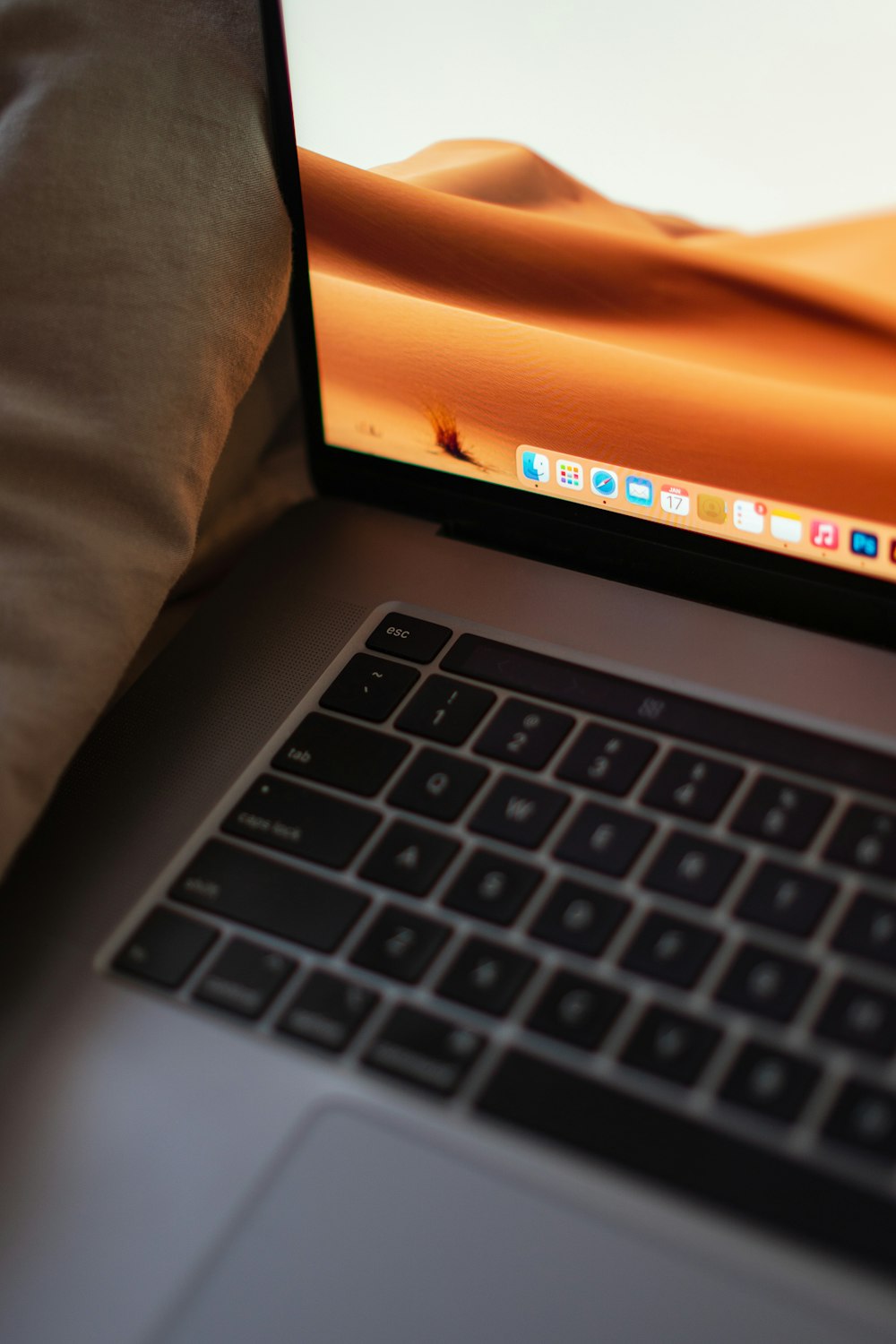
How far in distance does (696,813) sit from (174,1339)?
0.71 ft

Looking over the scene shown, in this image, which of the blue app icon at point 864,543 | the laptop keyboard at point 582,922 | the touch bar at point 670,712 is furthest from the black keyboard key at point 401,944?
the blue app icon at point 864,543

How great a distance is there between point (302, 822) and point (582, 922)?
0.11m

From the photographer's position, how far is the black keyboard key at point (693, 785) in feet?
1.30

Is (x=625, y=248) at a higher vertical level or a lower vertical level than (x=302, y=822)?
higher

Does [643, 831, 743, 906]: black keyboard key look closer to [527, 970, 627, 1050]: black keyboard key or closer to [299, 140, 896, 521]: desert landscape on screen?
[527, 970, 627, 1050]: black keyboard key

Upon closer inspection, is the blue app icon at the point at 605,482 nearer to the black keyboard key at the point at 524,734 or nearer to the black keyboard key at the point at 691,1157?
the black keyboard key at the point at 524,734

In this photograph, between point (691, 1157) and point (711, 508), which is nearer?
point (691, 1157)

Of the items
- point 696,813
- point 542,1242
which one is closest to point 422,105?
point 696,813

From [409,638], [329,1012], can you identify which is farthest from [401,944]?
[409,638]

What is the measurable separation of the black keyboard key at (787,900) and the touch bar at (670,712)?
0.15 feet

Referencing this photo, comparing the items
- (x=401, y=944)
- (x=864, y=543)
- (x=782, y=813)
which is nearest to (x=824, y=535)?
(x=864, y=543)

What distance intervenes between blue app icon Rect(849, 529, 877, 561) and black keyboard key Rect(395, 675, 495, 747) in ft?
0.47

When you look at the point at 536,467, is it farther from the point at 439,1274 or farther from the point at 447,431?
the point at 439,1274

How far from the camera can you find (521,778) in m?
0.42
